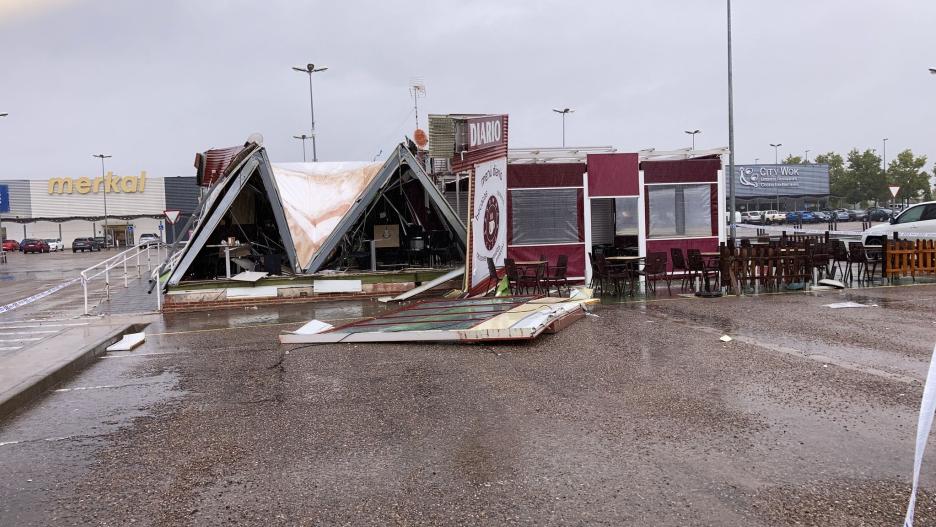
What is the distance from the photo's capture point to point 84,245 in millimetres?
56688

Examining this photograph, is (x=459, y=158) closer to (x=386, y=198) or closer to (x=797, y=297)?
(x=386, y=198)

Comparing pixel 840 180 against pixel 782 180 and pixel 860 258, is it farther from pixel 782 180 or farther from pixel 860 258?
pixel 860 258

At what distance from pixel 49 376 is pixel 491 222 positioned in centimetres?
826

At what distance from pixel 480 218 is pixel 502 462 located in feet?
30.3

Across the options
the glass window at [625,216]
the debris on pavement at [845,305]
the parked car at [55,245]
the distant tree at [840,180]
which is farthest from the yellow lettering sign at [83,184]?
the distant tree at [840,180]

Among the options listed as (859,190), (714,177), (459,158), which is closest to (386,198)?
(459,158)

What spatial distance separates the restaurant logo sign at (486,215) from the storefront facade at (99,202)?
6010 centimetres

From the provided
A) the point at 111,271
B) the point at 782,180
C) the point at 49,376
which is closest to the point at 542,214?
the point at 49,376

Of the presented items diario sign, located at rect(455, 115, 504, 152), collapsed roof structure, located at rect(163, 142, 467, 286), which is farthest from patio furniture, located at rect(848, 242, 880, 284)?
collapsed roof structure, located at rect(163, 142, 467, 286)

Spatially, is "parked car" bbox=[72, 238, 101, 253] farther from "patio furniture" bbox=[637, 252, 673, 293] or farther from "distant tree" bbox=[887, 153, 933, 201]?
"distant tree" bbox=[887, 153, 933, 201]

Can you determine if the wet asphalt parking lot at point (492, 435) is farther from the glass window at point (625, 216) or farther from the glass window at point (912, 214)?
the glass window at point (912, 214)

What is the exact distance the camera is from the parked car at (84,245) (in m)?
56.5

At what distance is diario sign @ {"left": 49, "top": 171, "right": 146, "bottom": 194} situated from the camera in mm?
68062

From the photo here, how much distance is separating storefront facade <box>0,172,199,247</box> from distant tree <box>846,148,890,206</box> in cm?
6992
